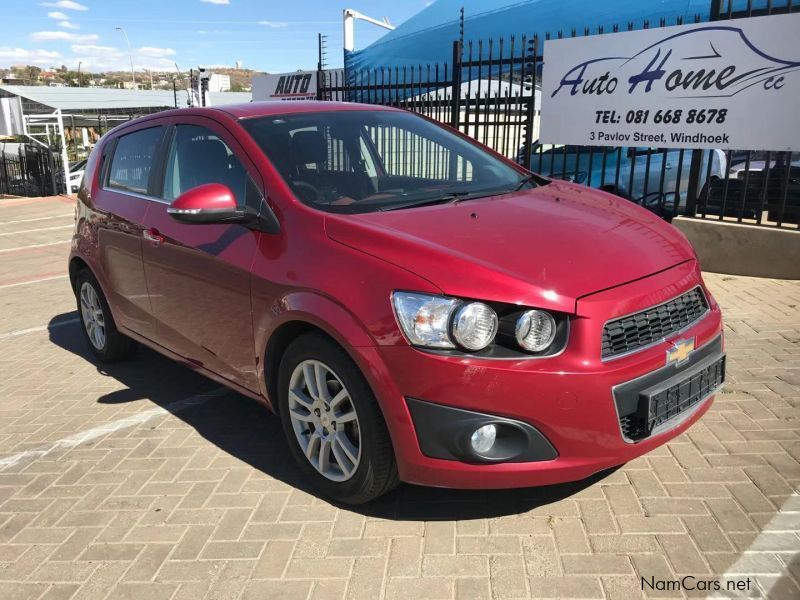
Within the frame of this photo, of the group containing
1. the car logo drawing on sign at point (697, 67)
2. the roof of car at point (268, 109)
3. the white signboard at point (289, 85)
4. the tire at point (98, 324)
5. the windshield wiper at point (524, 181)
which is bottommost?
the tire at point (98, 324)

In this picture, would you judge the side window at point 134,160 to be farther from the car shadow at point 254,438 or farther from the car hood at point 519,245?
the car hood at point 519,245

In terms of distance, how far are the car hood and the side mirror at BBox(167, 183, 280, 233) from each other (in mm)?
400

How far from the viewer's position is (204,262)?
3.35 metres

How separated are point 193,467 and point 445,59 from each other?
10323 millimetres

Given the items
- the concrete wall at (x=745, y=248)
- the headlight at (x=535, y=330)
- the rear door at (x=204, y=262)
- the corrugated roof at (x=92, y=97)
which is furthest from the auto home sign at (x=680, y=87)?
the corrugated roof at (x=92, y=97)

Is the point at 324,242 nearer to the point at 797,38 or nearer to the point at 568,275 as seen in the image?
the point at 568,275

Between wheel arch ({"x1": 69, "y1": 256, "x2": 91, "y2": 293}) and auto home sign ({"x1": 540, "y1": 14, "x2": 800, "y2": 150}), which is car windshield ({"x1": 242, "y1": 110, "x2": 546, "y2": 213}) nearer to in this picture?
wheel arch ({"x1": 69, "y1": 256, "x2": 91, "y2": 293})

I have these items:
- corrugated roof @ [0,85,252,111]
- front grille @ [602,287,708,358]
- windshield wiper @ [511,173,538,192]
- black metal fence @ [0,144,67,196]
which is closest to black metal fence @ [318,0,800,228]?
windshield wiper @ [511,173,538,192]

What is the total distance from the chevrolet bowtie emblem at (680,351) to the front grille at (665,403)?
0.30ft

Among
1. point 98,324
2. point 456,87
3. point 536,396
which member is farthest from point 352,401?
point 456,87

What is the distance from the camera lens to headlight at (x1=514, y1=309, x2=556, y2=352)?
7.62ft

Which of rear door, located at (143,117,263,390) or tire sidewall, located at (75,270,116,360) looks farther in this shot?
tire sidewall, located at (75,270,116,360)

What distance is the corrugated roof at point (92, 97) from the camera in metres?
22.9
